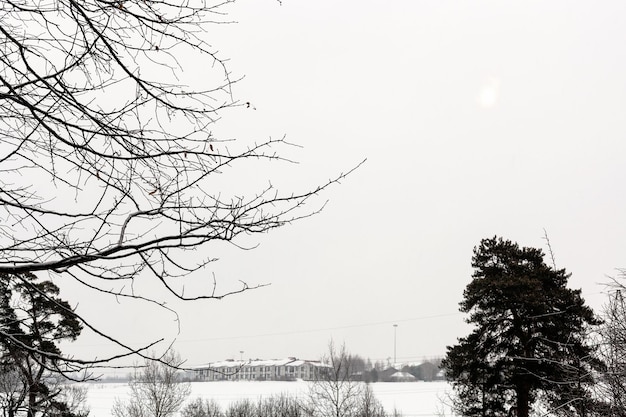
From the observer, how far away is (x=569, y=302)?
731 inches

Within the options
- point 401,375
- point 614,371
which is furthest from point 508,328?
point 401,375

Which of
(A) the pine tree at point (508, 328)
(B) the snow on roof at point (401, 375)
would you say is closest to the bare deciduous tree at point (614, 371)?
(A) the pine tree at point (508, 328)

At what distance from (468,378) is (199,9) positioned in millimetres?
19059

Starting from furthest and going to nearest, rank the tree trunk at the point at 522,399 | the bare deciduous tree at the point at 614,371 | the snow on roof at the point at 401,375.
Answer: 1. the snow on roof at the point at 401,375
2. the tree trunk at the point at 522,399
3. the bare deciduous tree at the point at 614,371

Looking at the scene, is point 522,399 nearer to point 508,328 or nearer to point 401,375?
point 508,328

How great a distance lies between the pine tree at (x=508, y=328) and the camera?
17.9m

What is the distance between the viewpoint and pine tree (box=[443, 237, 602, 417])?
58.9ft

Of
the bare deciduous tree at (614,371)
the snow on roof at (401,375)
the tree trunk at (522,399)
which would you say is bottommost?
the snow on roof at (401,375)

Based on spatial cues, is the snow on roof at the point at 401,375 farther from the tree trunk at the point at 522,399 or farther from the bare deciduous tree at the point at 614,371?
the bare deciduous tree at the point at 614,371

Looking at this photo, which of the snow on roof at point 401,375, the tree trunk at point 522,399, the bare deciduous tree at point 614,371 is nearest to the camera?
the bare deciduous tree at point 614,371

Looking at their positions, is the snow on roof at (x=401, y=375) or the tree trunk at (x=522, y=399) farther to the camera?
the snow on roof at (x=401, y=375)

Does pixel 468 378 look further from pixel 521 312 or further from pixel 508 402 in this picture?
pixel 521 312

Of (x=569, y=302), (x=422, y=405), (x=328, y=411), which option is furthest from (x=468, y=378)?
(x=422, y=405)

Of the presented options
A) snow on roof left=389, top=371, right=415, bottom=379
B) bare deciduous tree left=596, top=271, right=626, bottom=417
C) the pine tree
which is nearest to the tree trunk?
the pine tree
